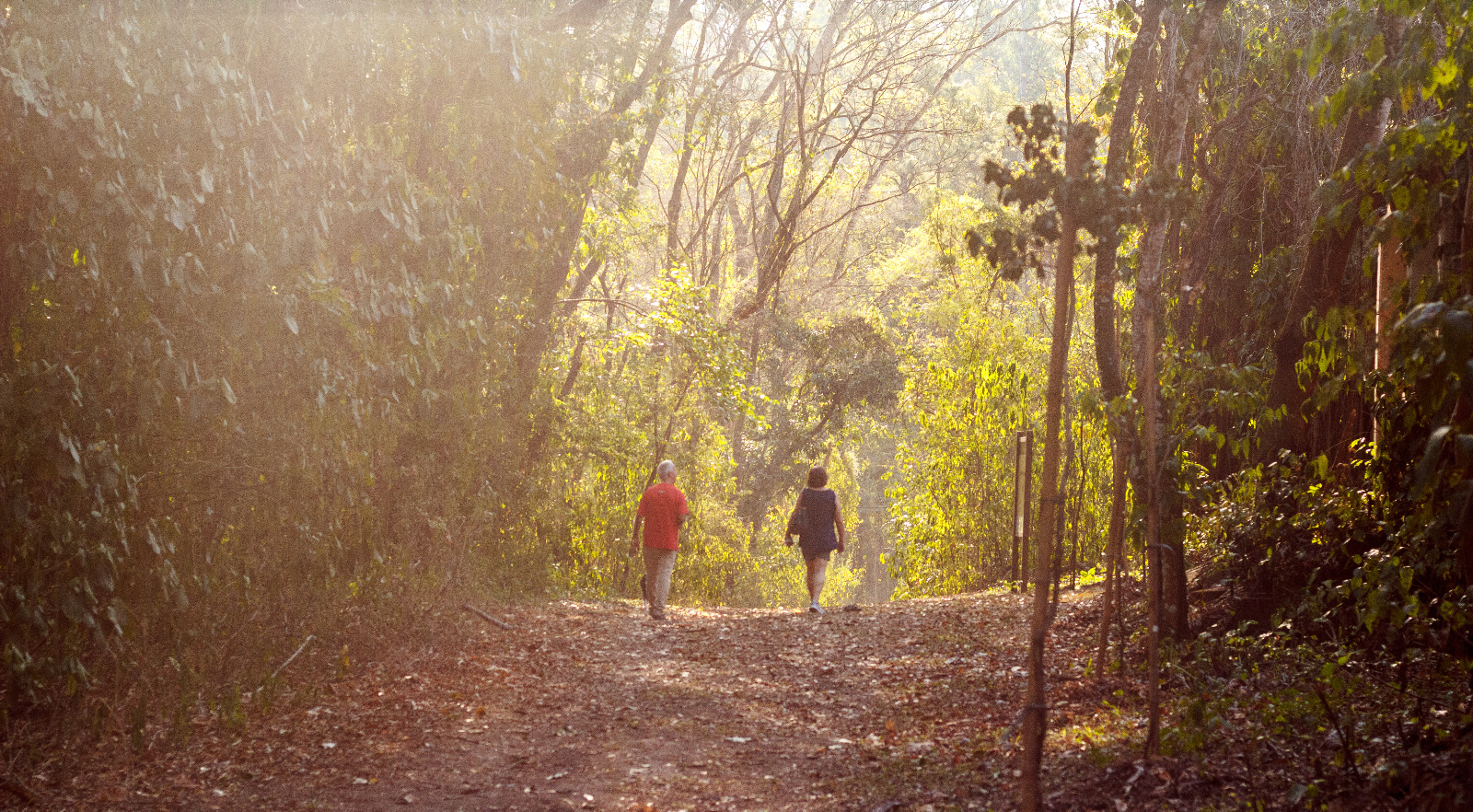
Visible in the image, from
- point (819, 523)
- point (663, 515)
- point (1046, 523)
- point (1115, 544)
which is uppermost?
point (1046, 523)

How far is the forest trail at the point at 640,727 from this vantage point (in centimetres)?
524

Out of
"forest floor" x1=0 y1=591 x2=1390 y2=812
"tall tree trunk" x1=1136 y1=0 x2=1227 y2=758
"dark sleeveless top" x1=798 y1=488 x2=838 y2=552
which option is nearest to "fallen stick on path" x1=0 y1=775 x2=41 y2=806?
"forest floor" x1=0 y1=591 x2=1390 y2=812

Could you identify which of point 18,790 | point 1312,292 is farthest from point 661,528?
point 18,790

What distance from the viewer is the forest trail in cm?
524

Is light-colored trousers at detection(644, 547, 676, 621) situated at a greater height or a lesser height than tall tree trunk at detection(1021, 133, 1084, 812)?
lesser

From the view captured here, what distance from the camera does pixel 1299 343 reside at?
6.83 m

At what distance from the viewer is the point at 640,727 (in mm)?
6691

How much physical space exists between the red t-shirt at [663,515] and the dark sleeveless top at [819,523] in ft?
4.94

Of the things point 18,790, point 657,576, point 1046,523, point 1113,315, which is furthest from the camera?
point 657,576

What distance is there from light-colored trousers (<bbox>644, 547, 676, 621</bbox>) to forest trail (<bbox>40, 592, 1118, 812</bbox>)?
1391 millimetres

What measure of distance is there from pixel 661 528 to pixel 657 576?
65 cm

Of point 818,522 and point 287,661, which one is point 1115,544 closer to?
point 287,661

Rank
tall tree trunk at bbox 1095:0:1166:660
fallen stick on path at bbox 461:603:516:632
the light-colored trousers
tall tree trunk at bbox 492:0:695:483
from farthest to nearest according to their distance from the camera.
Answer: the light-colored trousers < fallen stick on path at bbox 461:603:516:632 < tall tree trunk at bbox 492:0:695:483 < tall tree trunk at bbox 1095:0:1166:660

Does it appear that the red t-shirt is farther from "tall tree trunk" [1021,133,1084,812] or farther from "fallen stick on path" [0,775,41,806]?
"tall tree trunk" [1021,133,1084,812]
